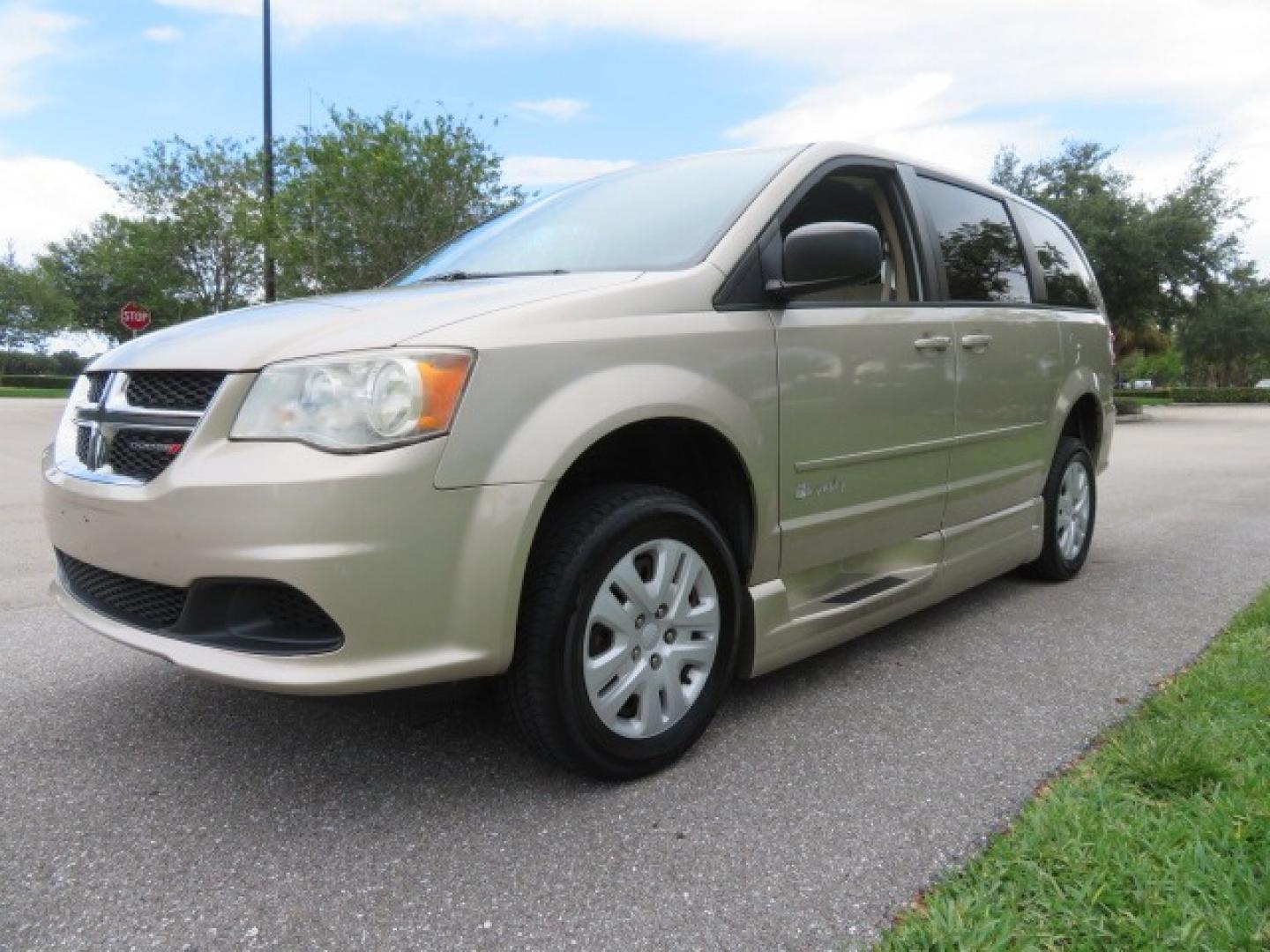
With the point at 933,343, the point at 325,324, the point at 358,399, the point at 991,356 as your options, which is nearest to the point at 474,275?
the point at 325,324

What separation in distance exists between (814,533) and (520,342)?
1.14 m

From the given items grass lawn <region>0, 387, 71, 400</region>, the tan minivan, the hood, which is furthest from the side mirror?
A: grass lawn <region>0, 387, 71, 400</region>

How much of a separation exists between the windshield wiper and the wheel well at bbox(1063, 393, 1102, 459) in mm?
2843

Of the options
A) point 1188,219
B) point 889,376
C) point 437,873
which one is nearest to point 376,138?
point 889,376

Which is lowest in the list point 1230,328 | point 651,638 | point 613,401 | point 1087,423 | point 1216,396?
point 1216,396

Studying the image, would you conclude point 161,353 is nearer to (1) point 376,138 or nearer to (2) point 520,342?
(2) point 520,342

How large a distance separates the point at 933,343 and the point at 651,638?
1533mm

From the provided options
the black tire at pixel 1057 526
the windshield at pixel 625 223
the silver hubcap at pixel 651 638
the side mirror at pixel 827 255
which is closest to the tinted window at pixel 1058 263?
the black tire at pixel 1057 526

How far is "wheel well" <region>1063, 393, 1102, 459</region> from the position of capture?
4390mm

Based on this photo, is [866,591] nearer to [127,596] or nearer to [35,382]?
[127,596]

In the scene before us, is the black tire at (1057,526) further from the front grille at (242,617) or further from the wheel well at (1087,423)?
the front grille at (242,617)

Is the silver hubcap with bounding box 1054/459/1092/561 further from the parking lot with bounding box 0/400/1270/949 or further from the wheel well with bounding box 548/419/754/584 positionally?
the wheel well with bounding box 548/419/754/584

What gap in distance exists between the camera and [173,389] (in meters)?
2.10

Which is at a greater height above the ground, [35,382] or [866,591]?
[35,382]
